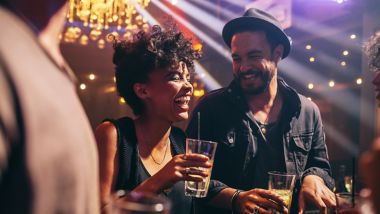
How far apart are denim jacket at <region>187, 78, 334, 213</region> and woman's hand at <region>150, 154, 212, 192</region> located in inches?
42.0

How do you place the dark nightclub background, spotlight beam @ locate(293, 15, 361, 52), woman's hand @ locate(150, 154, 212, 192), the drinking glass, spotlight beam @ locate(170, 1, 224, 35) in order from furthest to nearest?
spotlight beam @ locate(170, 1, 224, 35) → spotlight beam @ locate(293, 15, 361, 52) → the dark nightclub background → woman's hand @ locate(150, 154, 212, 192) → the drinking glass

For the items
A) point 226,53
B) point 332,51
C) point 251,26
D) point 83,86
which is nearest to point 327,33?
point 332,51

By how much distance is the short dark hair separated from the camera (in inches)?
93.5

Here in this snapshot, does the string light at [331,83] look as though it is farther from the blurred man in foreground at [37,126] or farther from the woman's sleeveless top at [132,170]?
the blurred man in foreground at [37,126]

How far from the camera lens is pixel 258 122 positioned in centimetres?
317

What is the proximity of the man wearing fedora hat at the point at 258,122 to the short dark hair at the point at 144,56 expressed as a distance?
0.72 meters

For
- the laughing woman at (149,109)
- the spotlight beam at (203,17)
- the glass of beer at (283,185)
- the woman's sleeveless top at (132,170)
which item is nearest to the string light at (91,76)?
the spotlight beam at (203,17)

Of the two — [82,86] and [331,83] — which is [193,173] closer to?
[331,83]

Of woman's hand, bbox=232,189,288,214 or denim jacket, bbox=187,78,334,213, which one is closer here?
woman's hand, bbox=232,189,288,214

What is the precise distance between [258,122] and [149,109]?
1092mm

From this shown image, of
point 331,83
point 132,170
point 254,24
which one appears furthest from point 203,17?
point 132,170

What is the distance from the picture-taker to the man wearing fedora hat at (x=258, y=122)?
300cm

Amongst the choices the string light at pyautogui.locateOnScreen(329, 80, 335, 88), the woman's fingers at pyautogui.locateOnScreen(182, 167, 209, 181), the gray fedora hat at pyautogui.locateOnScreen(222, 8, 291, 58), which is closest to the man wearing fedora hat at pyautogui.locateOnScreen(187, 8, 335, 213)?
the gray fedora hat at pyautogui.locateOnScreen(222, 8, 291, 58)

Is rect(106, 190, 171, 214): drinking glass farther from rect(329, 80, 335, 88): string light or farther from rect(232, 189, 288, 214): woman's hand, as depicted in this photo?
rect(329, 80, 335, 88): string light
